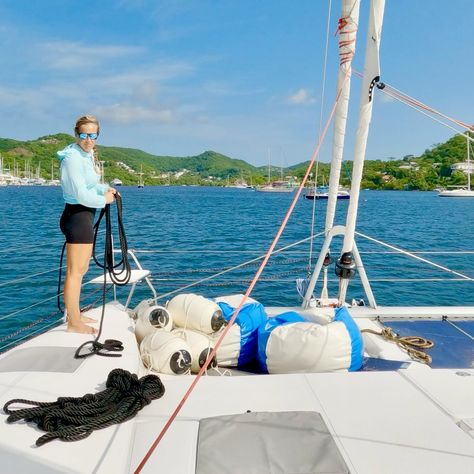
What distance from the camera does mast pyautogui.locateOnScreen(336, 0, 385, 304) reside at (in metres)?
4.22

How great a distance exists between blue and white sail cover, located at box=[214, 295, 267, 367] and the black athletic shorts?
127cm

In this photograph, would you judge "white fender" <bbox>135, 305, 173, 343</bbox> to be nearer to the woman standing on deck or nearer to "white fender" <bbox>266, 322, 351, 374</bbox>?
the woman standing on deck

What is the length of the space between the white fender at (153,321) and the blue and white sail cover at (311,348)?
2.45 ft

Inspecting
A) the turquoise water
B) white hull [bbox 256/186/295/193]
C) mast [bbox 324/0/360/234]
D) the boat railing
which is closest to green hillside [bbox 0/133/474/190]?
white hull [bbox 256/186/295/193]

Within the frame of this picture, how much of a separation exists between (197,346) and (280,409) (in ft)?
3.82

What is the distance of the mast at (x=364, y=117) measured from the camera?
4.22 meters

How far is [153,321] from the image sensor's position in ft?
11.4

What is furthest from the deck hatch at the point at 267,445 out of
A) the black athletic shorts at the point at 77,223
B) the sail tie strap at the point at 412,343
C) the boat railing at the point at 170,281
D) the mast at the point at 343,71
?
the boat railing at the point at 170,281

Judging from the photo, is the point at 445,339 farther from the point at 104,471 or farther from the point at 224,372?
the point at 104,471

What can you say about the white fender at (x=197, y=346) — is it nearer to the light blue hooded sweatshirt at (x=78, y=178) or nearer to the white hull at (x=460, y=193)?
the light blue hooded sweatshirt at (x=78, y=178)

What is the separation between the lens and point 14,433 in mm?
1981

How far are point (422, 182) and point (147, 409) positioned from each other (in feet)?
412

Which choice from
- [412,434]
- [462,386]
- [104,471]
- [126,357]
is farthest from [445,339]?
[104,471]

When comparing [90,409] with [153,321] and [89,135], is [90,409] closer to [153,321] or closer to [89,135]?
[153,321]
